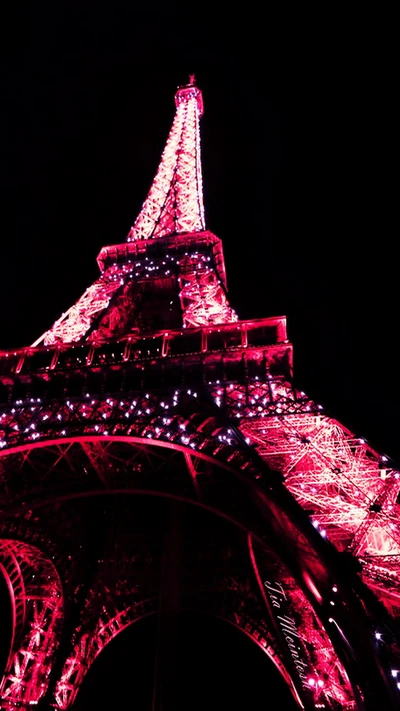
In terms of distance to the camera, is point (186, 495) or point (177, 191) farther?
point (177, 191)

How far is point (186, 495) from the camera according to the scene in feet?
46.1

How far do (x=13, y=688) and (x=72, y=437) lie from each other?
26.9ft

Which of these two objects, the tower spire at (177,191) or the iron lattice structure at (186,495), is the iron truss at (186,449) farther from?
the tower spire at (177,191)

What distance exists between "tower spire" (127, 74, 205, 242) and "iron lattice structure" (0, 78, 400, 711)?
123 inches

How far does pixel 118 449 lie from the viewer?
1578 cm

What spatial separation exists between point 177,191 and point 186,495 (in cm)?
1954

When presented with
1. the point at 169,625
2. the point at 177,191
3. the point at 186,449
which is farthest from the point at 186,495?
the point at 177,191

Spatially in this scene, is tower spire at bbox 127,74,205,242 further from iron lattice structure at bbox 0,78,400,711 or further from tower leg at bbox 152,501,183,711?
tower leg at bbox 152,501,183,711

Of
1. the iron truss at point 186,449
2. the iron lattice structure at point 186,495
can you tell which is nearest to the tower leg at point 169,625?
the iron lattice structure at point 186,495

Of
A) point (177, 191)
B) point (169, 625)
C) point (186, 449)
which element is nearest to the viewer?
point (186, 449)

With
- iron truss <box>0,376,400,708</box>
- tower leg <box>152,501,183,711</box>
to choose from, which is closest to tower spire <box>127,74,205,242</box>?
iron truss <box>0,376,400,708</box>

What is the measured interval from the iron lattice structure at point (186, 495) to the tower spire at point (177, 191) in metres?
3.12

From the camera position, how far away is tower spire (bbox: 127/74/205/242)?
85.4ft

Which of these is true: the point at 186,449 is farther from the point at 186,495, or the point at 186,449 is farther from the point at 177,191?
the point at 177,191
